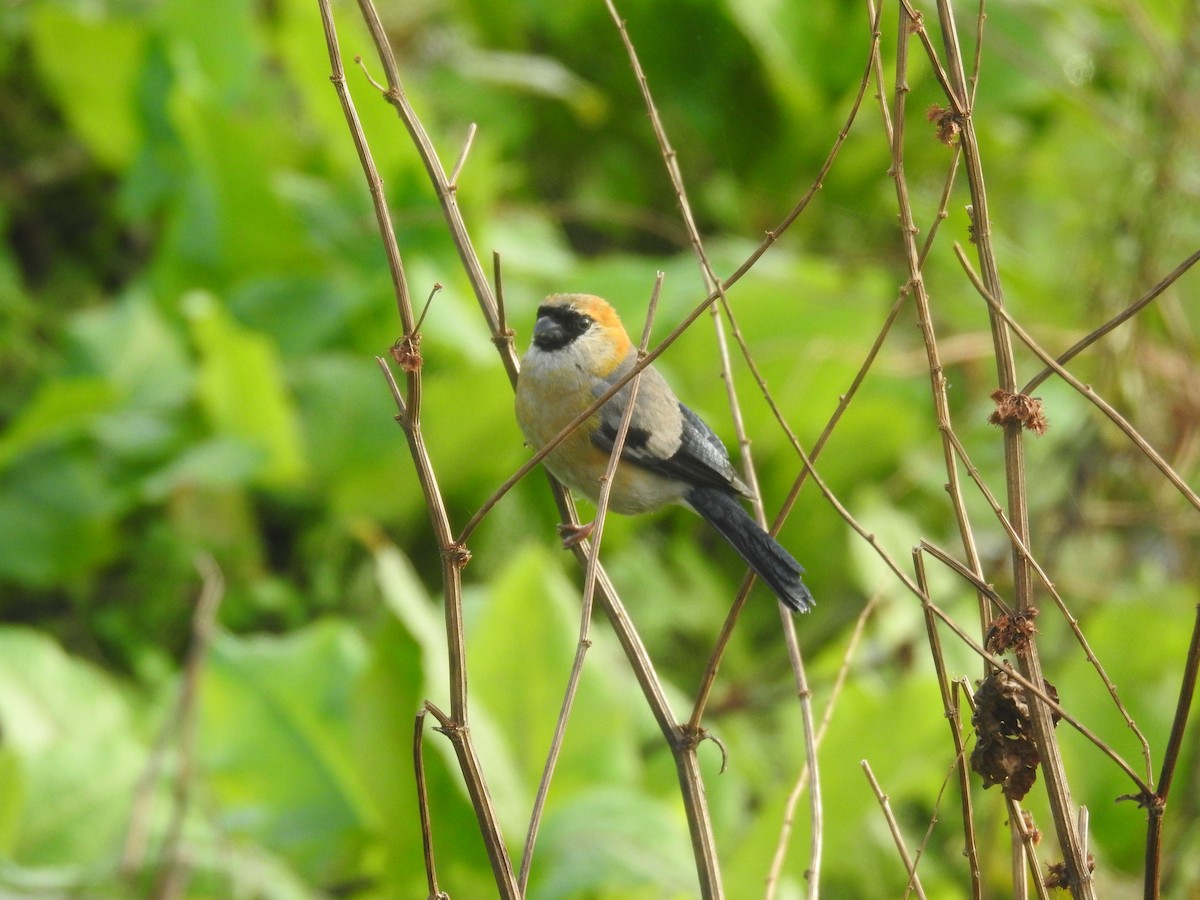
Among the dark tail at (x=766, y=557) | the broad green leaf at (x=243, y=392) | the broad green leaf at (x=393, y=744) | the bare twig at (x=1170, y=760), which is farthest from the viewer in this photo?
the broad green leaf at (x=243, y=392)

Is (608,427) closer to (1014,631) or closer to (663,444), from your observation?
(663,444)

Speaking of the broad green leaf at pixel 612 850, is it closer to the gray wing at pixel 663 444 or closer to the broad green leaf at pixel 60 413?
the gray wing at pixel 663 444

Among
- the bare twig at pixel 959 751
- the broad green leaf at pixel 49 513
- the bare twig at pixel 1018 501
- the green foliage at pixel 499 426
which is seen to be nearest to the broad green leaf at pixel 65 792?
the green foliage at pixel 499 426

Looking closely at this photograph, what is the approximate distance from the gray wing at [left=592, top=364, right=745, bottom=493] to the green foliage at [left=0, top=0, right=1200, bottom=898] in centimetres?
98

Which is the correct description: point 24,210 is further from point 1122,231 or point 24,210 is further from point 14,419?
point 1122,231

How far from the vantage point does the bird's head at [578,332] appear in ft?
9.14

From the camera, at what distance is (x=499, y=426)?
15.9ft

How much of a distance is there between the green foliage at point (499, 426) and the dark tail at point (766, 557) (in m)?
1.00

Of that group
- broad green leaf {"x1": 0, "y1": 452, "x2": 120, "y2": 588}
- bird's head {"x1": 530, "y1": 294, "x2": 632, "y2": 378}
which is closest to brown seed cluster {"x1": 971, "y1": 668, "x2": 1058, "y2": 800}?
bird's head {"x1": 530, "y1": 294, "x2": 632, "y2": 378}

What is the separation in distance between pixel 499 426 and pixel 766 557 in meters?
2.74

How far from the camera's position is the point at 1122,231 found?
4.68 m

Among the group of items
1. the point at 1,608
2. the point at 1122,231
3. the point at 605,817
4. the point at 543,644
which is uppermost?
the point at 1122,231

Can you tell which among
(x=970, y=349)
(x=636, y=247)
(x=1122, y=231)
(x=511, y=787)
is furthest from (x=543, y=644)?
(x=636, y=247)

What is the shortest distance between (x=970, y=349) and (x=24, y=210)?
13.9 ft
